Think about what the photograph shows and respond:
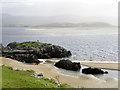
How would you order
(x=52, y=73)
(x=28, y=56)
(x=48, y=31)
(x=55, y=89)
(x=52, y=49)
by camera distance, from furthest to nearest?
1. (x=48, y=31)
2. (x=52, y=49)
3. (x=28, y=56)
4. (x=52, y=73)
5. (x=55, y=89)

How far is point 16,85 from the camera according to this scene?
16.5 m

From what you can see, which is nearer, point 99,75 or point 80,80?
point 80,80

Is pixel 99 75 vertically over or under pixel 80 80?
under

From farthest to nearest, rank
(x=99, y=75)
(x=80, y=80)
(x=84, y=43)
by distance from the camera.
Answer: (x=84, y=43), (x=99, y=75), (x=80, y=80)

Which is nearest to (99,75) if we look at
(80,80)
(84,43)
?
(80,80)

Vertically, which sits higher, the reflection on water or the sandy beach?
the sandy beach

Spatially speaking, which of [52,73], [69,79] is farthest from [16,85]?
[52,73]

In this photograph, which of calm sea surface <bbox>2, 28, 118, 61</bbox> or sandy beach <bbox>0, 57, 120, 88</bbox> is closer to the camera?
sandy beach <bbox>0, 57, 120, 88</bbox>

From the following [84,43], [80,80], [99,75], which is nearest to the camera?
[80,80]

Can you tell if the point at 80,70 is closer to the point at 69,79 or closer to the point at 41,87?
the point at 69,79

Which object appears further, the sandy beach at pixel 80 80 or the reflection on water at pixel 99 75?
the reflection on water at pixel 99 75

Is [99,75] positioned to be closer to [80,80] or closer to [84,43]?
[80,80]

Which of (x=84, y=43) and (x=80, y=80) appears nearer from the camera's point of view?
(x=80, y=80)

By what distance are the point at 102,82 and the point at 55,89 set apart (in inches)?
296
